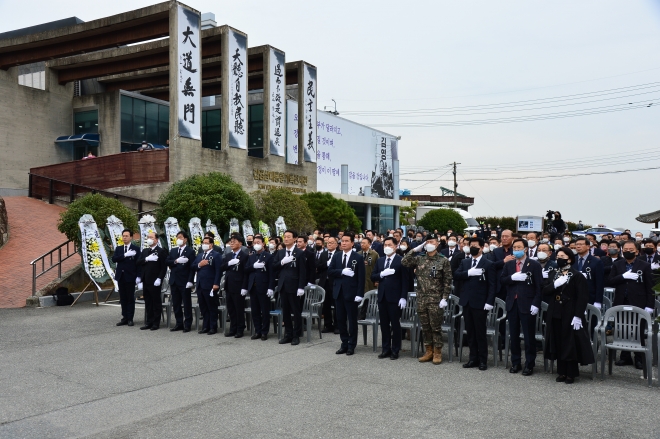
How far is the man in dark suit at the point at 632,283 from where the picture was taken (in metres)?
9.09

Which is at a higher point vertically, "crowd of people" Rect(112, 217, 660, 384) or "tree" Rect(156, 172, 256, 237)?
"tree" Rect(156, 172, 256, 237)

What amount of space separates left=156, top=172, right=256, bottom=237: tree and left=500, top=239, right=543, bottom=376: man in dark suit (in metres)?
14.1

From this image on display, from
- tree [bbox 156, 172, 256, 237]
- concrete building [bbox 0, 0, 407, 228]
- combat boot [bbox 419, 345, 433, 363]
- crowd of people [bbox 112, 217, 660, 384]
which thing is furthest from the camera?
concrete building [bbox 0, 0, 407, 228]

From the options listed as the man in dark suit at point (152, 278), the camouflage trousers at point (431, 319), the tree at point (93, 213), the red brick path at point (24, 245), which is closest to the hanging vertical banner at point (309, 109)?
the red brick path at point (24, 245)

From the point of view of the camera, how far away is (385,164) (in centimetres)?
5438

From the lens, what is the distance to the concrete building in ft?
85.6

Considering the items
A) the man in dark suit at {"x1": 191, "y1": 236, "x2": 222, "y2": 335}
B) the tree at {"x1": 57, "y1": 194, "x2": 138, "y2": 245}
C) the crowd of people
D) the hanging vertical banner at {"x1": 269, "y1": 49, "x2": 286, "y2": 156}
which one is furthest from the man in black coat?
the hanging vertical banner at {"x1": 269, "y1": 49, "x2": 286, "y2": 156}

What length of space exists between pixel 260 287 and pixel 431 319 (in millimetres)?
3522

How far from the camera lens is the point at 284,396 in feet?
22.9

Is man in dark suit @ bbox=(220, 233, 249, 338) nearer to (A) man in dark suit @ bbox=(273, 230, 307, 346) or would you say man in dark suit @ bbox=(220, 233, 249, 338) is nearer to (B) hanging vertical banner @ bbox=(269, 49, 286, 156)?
(A) man in dark suit @ bbox=(273, 230, 307, 346)

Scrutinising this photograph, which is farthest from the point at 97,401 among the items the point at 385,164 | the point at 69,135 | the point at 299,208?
the point at 385,164

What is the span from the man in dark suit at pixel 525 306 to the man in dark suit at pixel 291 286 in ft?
12.0

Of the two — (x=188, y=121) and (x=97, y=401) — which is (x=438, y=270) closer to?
(x=97, y=401)

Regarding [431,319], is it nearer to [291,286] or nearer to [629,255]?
[291,286]
